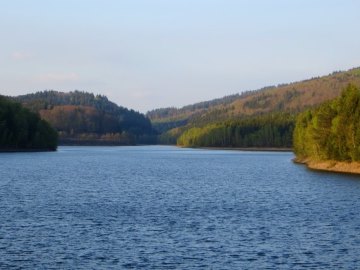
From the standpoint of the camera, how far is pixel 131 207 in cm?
6669

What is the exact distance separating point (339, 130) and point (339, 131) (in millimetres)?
279

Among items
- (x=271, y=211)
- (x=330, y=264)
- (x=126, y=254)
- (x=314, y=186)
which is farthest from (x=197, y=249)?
(x=314, y=186)

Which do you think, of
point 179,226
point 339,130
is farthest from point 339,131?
point 179,226

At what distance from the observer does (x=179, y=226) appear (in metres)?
53.5

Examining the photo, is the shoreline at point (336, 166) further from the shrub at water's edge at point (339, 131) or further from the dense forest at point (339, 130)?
the dense forest at point (339, 130)

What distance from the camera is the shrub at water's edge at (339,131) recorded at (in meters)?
120

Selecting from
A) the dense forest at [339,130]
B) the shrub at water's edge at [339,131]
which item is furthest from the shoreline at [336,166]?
the dense forest at [339,130]

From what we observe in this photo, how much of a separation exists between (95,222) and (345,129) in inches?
3103

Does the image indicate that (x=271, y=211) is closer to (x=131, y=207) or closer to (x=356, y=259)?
(x=131, y=207)

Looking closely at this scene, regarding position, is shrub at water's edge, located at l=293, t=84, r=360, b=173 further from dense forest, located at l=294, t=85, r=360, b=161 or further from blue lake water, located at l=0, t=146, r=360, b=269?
blue lake water, located at l=0, t=146, r=360, b=269

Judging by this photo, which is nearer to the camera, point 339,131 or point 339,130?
point 339,130

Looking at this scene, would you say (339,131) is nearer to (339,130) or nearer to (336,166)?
(339,130)

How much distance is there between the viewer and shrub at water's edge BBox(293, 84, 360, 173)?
392ft

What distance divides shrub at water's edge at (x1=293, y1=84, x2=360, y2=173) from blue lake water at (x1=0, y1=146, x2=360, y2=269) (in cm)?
2658
